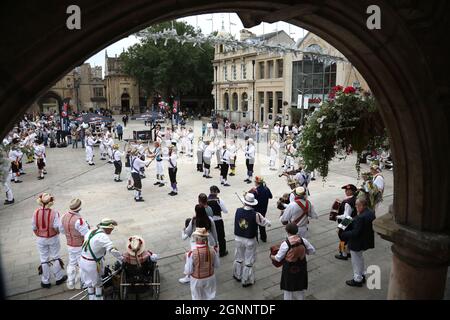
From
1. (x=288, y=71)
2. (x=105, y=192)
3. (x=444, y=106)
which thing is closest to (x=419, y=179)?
(x=444, y=106)

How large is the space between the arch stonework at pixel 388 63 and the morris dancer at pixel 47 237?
4.61 metres

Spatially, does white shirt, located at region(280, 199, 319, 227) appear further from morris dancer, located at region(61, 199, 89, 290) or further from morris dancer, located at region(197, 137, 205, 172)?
morris dancer, located at region(197, 137, 205, 172)

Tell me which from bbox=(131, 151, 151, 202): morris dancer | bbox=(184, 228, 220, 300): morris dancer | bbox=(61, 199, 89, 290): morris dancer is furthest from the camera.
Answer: bbox=(131, 151, 151, 202): morris dancer

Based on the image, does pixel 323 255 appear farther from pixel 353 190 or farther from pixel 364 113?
pixel 364 113

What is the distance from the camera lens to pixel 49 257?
22.1 feet

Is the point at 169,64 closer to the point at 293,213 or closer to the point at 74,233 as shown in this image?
the point at 293,213

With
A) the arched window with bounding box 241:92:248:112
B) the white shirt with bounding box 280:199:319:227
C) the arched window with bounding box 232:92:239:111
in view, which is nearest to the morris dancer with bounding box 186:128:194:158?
the white shirt with bounding box 280:199:319:227

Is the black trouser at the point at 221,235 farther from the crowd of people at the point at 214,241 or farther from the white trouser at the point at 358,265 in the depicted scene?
the white trouser at the point at 358,265

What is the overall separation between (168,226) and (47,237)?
355cm

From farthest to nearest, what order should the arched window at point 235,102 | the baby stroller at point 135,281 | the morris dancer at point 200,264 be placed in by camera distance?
the arched window at point 235,102 → the baby stroller at point 135,281 → the morris dancer at point 200,264

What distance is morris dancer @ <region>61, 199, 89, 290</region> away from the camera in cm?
638

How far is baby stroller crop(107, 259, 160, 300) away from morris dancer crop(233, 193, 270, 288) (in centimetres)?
162

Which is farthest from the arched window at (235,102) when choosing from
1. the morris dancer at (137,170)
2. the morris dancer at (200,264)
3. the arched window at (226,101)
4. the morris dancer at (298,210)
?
the morris dancer at (200,264)

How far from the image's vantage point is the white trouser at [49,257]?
6.64m
